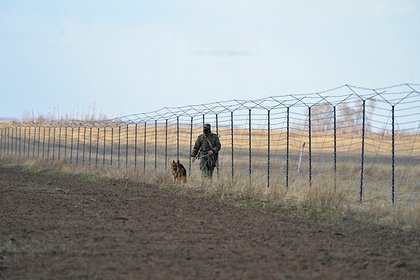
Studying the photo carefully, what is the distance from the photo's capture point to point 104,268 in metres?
8.51

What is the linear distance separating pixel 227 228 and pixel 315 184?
15.4ft

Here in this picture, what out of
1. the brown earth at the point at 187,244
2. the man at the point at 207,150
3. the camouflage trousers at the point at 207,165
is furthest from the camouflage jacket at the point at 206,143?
the brown earth at the point at 187,244

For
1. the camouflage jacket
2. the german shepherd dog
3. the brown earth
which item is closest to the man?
the camouflage jacket

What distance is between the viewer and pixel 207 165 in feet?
70.3

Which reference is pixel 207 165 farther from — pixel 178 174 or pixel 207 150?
pixel 178 174

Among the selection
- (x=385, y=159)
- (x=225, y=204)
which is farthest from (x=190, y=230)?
(x=385, y=159)

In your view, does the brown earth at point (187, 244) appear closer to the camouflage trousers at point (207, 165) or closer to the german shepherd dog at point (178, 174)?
the camouflage trousers at point (207, 165)

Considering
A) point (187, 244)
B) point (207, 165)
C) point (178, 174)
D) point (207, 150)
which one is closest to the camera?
point (187, 244)

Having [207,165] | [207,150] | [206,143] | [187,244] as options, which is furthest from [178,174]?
[187,244]

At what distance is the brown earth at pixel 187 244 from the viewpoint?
832 centimetres

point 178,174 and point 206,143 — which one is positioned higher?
point 206,143

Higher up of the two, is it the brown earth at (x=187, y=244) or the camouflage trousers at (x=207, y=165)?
the camouflage trousers at (x=207, y=165)

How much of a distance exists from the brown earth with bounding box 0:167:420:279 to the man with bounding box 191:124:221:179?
4.44 m

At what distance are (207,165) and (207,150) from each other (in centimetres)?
47
